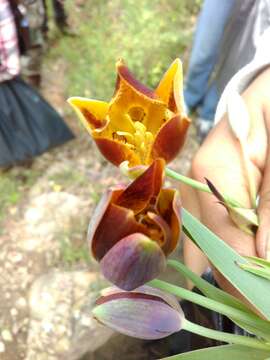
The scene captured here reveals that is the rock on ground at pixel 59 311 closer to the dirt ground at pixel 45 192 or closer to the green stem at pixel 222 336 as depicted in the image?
the dirt ground at pixel 45 192

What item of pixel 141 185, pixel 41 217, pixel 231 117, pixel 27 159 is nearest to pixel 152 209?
pixel 141 185

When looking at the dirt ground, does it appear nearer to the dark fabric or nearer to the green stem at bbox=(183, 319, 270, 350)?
the dark fabric

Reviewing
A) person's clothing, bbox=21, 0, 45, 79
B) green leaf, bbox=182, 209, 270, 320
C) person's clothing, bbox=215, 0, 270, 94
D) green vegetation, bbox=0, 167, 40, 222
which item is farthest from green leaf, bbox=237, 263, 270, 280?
person's clothing, bbox=21, 0, 45, 79

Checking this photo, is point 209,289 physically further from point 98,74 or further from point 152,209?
point 98,74

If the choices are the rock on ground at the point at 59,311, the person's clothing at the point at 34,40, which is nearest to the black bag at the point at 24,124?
the person's clothing at the point at 34,40

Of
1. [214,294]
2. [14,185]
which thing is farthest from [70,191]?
[214,294]
